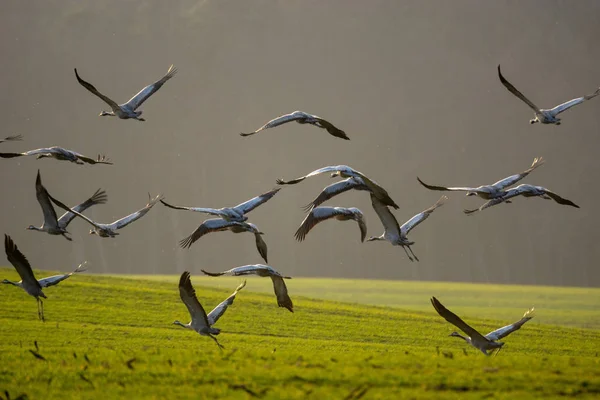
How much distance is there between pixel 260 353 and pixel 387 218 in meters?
5.01

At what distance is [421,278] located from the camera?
650 feet

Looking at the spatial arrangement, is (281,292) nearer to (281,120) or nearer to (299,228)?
(299,228)

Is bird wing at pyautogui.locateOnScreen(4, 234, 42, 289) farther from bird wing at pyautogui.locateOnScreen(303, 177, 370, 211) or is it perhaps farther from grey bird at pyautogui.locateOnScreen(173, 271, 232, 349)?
bird wing at pyautogui.locateOnScreen(303, 177, 370, 211)

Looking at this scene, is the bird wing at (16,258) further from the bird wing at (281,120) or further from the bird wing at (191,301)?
the bird wing at (281,120)

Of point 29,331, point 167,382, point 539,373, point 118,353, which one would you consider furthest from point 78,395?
point 29,331

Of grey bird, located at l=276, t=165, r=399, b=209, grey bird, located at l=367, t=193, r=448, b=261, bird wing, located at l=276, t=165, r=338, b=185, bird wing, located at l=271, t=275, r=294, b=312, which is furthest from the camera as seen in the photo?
bird wing, located at l=271, t=275, r=294, b=312

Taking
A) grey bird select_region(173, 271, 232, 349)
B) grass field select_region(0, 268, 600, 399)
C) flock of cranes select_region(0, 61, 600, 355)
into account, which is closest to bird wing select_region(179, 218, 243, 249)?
flock of cranes select_region(0, 61, 600, 355)

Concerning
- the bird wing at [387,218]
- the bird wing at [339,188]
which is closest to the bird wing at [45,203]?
the bird wing at [339,188]

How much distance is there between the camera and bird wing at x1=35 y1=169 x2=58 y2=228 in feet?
80.7

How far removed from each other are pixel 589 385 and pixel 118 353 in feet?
40.2

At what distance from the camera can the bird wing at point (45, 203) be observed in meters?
24.6

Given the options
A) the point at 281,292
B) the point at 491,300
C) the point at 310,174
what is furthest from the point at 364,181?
the point at 491,300

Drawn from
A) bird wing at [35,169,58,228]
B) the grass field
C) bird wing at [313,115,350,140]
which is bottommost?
the grass field

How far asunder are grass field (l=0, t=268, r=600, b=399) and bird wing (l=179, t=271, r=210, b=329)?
0.93 m
